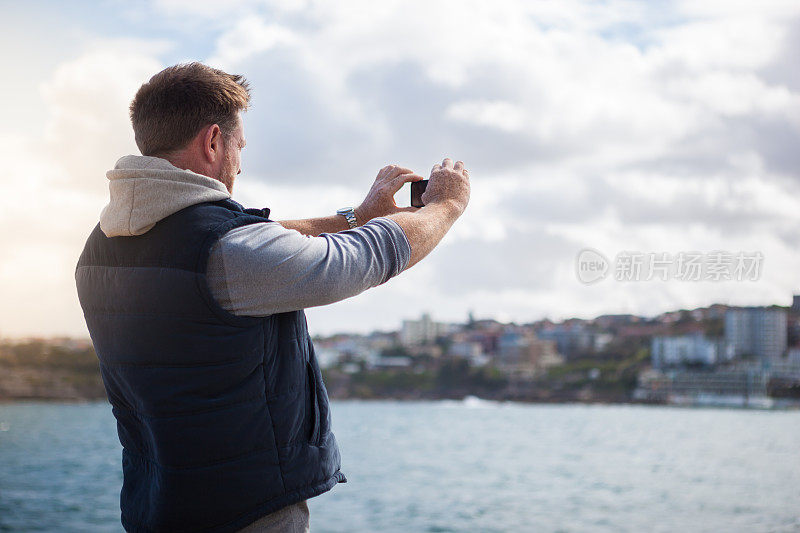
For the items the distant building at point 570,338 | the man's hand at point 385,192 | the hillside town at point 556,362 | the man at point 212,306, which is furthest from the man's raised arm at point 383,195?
the distant building at point 570,338

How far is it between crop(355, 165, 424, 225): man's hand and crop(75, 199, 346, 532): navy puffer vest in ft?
1.19

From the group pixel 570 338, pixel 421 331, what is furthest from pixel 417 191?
pixel 421 331

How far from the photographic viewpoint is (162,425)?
4.11 ft

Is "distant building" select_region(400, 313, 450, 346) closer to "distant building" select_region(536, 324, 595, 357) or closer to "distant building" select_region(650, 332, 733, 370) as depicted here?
"distant building" select_region(536, 324, 595, 357)

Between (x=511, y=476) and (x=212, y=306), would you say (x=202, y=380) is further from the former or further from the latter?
(x=511, y=476)

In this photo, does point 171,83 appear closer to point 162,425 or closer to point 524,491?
point 162,425

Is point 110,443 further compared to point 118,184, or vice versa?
point 110,443

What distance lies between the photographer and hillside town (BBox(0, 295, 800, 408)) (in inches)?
2785

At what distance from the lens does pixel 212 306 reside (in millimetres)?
1182

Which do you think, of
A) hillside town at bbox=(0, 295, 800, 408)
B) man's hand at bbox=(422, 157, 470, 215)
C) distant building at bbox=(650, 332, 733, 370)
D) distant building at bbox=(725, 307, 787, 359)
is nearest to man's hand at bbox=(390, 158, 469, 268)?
man's hand at bbox=(422, 157, 470, 215)

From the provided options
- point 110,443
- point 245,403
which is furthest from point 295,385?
point 110,443

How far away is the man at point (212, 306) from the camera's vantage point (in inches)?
46.7

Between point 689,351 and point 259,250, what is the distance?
76387 millimetres

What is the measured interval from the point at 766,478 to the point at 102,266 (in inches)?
1543
